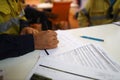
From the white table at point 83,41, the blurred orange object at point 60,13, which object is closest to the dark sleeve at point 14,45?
the white table at point 83,41

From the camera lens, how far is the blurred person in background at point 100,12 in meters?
1.57

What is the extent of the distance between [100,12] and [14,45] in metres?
1.01

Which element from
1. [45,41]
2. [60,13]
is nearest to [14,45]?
[45,41]

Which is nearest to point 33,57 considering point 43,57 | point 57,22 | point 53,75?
point 43,57

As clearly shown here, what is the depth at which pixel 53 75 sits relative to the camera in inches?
27.1

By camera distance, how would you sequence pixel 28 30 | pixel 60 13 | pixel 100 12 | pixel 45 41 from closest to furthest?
1. pixel 45 41
2. pixel 28 30
3. pixel 100 12
4. pixel 60 13

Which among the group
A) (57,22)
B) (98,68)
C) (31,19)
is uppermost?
(98,68)

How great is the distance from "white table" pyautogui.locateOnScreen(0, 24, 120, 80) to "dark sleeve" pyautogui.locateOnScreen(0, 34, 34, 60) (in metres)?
0.02

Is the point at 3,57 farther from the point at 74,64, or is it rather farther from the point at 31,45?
the point at 74,64

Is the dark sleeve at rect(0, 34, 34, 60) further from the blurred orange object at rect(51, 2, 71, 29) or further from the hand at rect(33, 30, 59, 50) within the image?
the blurred orange object at rect(51, 2, 71, 29)

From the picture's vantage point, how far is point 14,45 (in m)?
0.84

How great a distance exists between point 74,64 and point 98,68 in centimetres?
10

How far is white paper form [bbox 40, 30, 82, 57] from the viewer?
89cm

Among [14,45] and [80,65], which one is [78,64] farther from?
[14,45]
